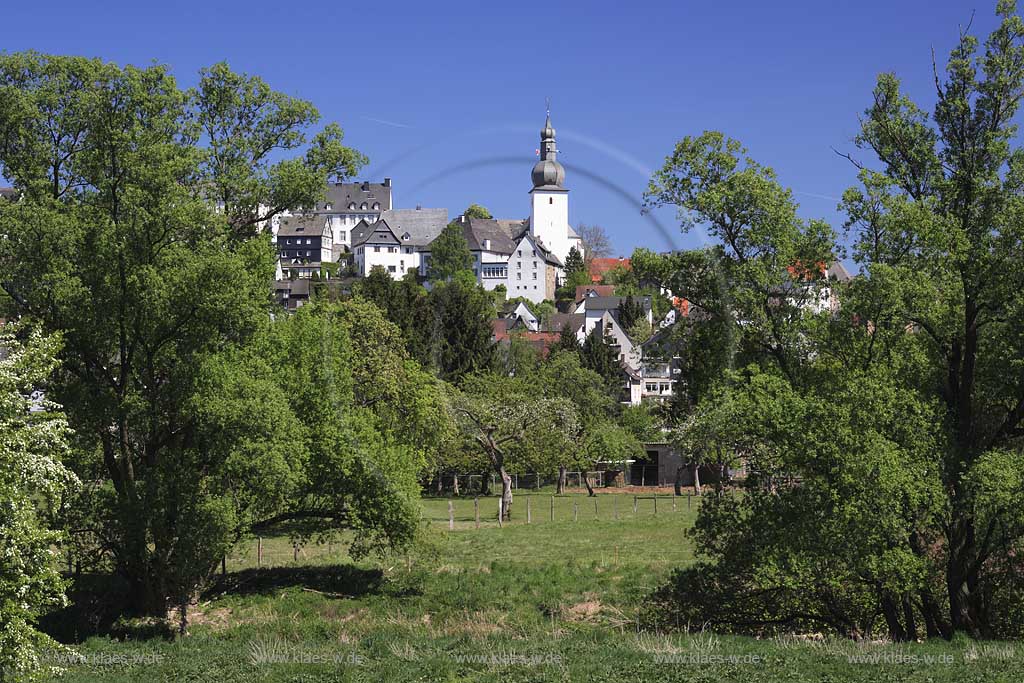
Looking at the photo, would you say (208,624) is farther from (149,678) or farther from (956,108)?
(956,108)

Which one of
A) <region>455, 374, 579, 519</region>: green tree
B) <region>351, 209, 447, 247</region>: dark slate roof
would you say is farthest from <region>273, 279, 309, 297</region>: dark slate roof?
<region>455, 374, 579, 519</region>: green tree

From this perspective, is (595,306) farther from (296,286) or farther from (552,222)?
(296,286)

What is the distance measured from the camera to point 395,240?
179 metres

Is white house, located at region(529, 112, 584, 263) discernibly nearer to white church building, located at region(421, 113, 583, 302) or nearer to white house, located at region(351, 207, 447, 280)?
white church building, located at region(421, 113, 583, 302)

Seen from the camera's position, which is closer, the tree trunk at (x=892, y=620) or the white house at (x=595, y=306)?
the tree trunk at (x=892, y=620)

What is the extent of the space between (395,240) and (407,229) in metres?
2.76

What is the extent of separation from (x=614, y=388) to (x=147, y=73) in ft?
244

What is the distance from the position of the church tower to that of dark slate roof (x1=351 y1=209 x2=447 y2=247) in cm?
1883

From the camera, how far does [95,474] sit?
32.5 meters

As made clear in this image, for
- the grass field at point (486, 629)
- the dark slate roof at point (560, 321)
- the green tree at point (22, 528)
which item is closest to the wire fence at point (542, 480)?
the grass field at point (486, 629)

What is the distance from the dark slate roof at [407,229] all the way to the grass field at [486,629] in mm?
126200

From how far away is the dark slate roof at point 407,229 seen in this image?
583ft

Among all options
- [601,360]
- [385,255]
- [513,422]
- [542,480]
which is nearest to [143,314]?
[513,422]

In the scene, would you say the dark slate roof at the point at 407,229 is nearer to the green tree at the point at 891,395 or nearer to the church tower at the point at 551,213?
the church tower at the point at 551,213
